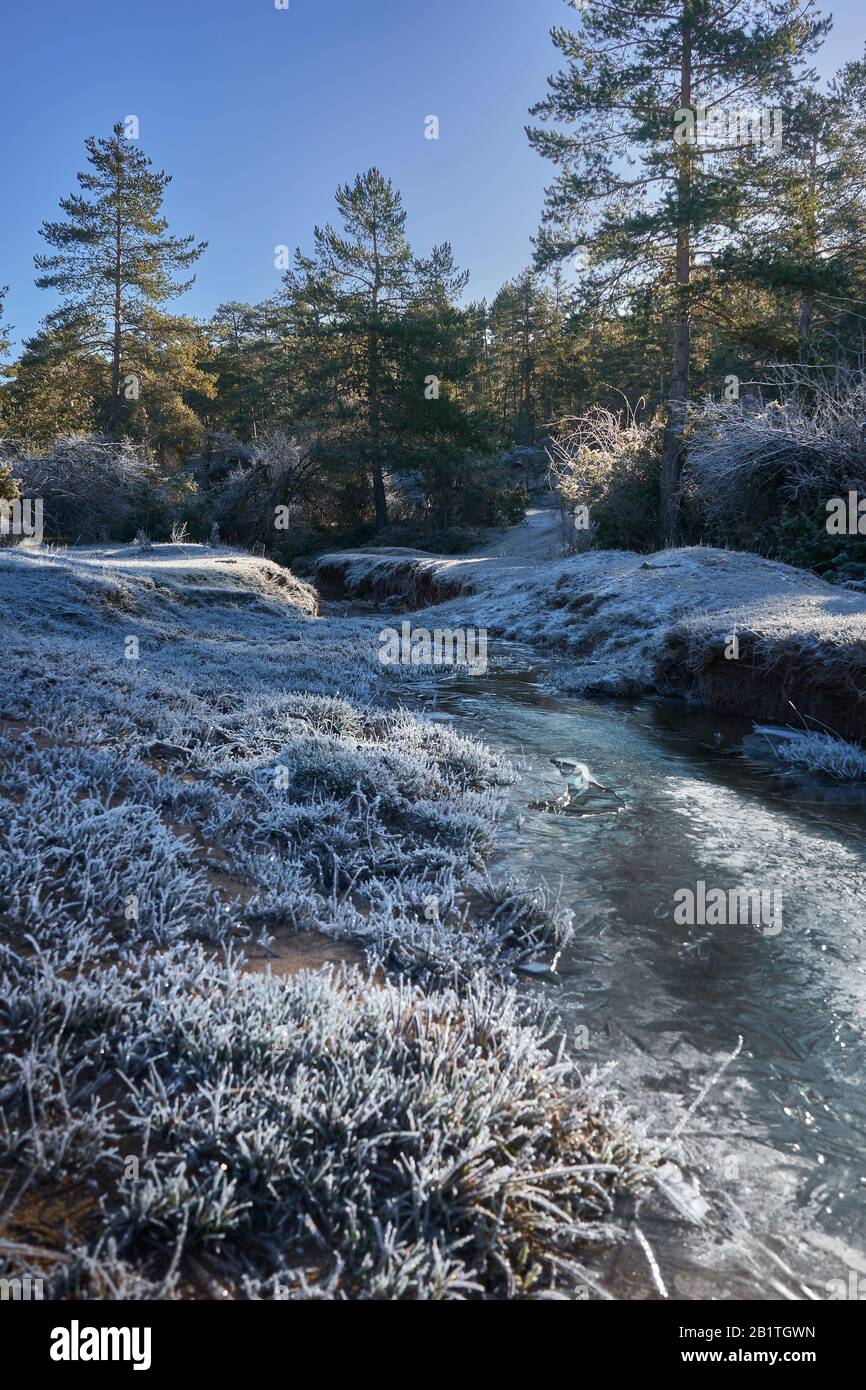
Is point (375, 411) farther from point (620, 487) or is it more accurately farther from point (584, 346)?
point (620, 487)

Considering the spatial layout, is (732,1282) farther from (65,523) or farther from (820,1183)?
(65,523)

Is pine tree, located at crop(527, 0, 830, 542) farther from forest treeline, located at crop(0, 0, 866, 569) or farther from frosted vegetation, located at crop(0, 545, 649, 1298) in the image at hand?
frosted vegetation, located at crop(0, 545, 649, 1298)

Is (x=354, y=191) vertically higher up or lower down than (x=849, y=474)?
higher up

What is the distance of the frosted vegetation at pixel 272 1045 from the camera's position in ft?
6.14

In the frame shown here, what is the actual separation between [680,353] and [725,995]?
21.6 m

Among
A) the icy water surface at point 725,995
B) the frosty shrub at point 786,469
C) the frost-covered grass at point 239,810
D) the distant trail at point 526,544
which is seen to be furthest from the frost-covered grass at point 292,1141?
the distant trail at point 526,544

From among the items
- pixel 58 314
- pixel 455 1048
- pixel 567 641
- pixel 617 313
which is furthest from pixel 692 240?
pixel 58 314

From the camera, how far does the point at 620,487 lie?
2030 centimetres

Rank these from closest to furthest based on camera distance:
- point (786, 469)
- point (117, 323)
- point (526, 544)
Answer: point (786, 469)
point (526, 544)
point (117, 323)

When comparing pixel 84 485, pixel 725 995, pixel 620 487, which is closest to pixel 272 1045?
pixel 725 995

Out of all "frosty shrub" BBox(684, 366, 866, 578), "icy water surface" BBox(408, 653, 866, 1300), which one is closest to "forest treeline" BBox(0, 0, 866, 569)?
"frosty shrub" BBox(684, 366, 866, 578)

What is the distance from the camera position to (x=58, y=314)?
3344 cm

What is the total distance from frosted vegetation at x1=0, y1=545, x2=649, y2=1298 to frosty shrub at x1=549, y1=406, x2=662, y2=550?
1636 centimetres

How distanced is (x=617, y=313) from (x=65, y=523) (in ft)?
61.9
